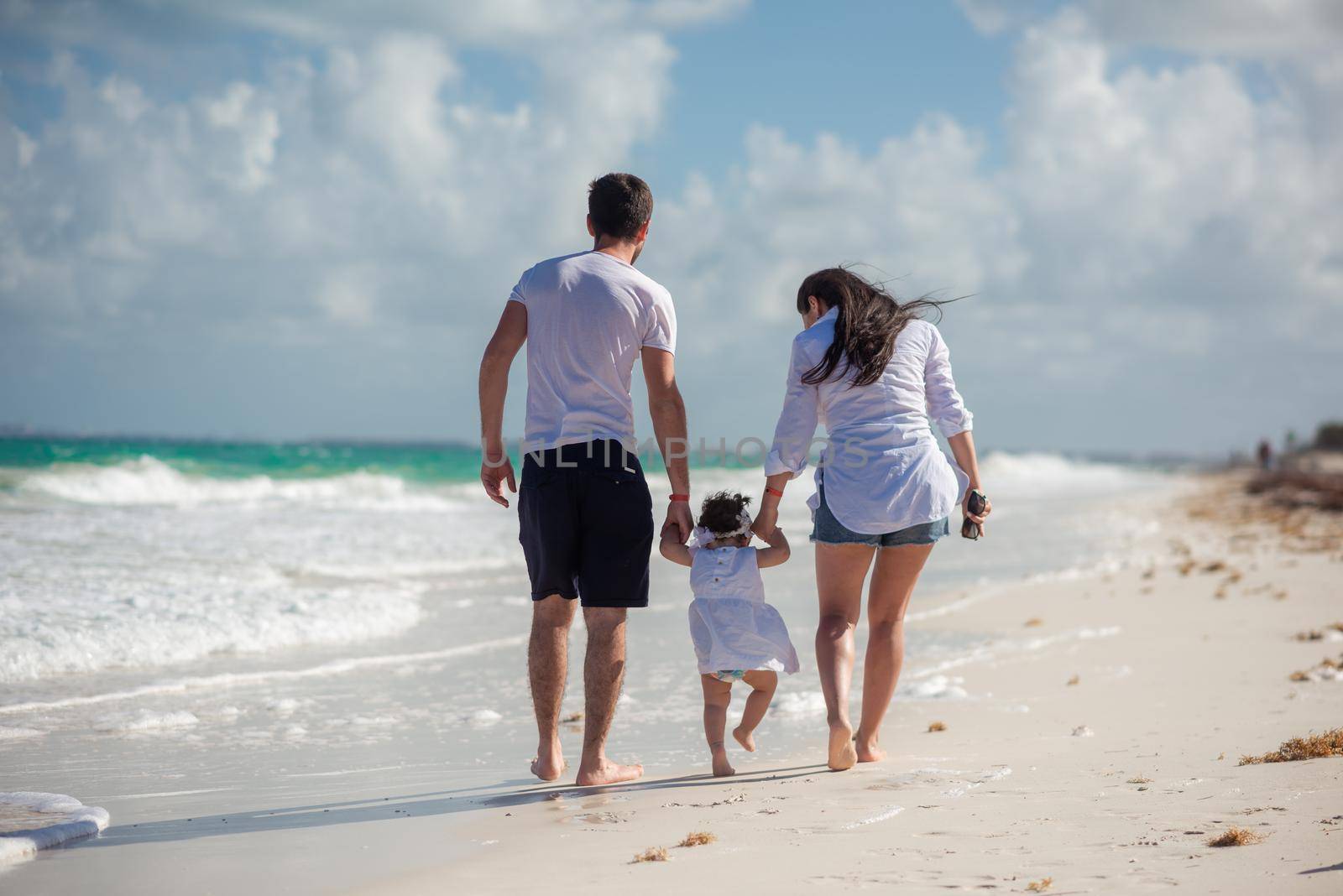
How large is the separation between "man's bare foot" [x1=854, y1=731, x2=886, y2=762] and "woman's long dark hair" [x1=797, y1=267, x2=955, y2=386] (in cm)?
135

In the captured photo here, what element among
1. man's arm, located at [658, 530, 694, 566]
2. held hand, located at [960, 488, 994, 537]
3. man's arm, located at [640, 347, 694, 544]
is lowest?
man's arm, located at [658, 530, 694, 566]

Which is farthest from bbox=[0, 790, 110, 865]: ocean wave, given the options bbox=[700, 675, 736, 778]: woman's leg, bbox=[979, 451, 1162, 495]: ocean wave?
bbox=[979, 451, 1162, 495]: ocean wave

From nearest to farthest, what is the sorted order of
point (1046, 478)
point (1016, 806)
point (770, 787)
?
point (1016, 806)
point (770, 787)
point (1046, 478)

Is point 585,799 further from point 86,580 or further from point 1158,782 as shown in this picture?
point 86,580

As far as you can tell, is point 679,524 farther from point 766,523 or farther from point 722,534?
point 766,523

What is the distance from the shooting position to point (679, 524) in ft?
13.2

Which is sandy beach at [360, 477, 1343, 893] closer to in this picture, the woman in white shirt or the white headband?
the woman in white shirt

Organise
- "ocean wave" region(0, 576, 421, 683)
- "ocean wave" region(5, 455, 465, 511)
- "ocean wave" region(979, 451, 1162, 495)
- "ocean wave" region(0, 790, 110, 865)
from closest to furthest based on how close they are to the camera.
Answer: "ocean wave" region(0, 790, 110, 865) < "ocean wave" region(0, 576, 421, 683) < "ocean wave" region(5, 455, 465, 511) < "ocean wave" region(979, 451, 1162, 495)

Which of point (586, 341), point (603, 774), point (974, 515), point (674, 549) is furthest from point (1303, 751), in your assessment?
point (586, 341)

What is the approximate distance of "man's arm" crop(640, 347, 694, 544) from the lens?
383 centimetres

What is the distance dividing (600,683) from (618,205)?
1.70m

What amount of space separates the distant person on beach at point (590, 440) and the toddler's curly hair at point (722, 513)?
0.44ft

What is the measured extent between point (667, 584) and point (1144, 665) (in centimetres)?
521

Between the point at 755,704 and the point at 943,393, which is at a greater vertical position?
the point at 943,393
